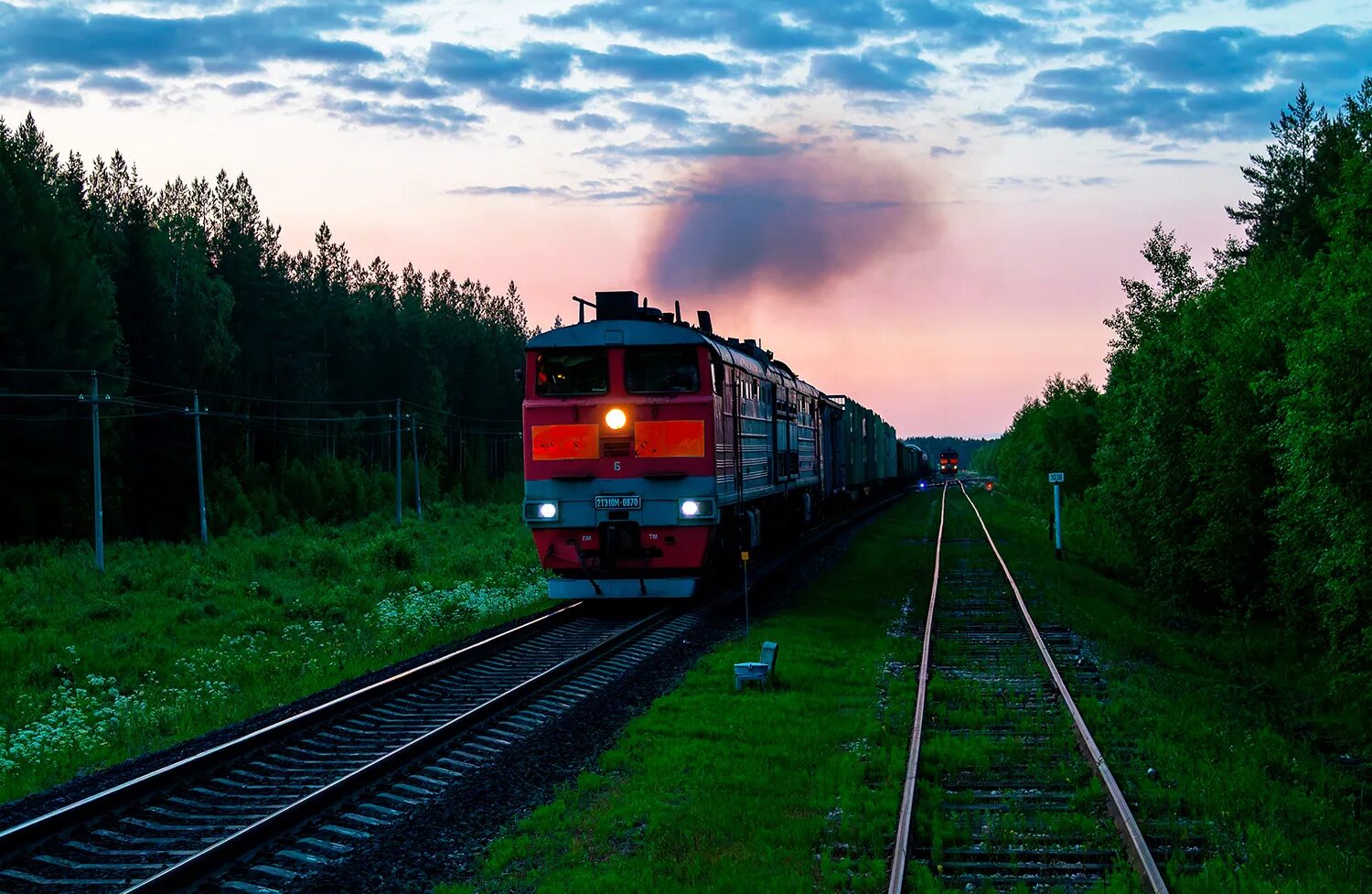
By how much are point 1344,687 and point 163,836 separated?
51.3 ft

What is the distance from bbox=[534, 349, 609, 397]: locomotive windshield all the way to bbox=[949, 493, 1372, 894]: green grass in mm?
8079

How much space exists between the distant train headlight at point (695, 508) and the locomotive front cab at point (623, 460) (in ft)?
0.05

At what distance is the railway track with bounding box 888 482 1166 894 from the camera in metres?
7.60

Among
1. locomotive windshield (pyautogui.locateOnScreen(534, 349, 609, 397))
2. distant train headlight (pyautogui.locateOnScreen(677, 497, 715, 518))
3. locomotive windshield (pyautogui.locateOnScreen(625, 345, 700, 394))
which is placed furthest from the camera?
locomotive windshield (pyautogui.locateOnScreen(534, 349, 609, 397))

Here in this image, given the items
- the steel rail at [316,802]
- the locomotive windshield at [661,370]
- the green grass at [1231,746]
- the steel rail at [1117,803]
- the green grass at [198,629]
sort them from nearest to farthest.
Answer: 1. the steel rail at [1117,803]
2. the steel rail at [316,802]
3. the green grass at [1231,746]
4. the green grass at [198,629]
5. the locomotive windshield at [661,370]

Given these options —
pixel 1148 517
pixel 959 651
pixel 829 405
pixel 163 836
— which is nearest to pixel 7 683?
pixel 163 836

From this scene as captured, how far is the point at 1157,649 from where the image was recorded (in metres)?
19.8

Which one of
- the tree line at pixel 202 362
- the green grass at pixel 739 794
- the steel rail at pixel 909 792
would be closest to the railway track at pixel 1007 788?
the steel rail at pixel 909 792

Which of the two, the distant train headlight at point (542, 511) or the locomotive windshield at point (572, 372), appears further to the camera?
the locomotive windshield at point (572, 372)

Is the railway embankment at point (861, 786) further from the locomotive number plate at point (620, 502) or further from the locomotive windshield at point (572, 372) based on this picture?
the locomotive windshield at point (572, 372)

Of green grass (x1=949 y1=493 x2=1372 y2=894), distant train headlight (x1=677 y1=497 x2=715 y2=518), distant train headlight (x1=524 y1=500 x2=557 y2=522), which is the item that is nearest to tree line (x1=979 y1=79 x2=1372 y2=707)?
green grass (x1=949 y1=493 x2=1372 y2=894)

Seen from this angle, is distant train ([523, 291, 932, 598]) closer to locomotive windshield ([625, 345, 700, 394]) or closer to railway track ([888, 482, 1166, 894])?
locomotive windshield ([625, 345, 700, 394])

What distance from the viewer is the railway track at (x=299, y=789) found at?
7602 mm

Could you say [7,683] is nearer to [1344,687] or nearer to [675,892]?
[675,892]
